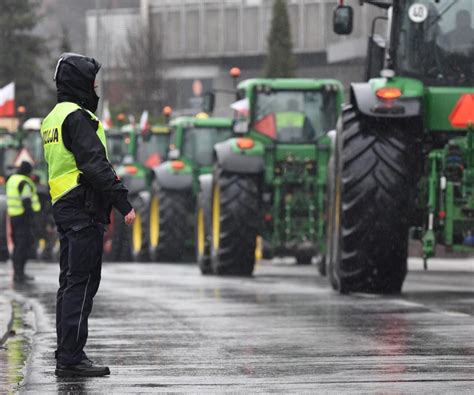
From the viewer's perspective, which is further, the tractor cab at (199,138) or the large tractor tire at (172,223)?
the tractor cab at (199,138)

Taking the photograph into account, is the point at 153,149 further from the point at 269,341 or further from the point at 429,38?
the point at 269,341

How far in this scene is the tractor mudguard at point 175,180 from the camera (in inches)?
1227

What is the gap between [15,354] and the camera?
37.6ft

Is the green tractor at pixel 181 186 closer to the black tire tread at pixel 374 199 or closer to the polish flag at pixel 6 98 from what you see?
the polish flag at pixel 6 98

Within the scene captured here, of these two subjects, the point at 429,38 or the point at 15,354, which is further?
the point at 429,38

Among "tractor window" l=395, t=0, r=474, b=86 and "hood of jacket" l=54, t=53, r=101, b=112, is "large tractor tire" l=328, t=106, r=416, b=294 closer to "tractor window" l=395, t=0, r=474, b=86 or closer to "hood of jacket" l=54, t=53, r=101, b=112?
"tractor window" l=395, t=0, r=474, b=86

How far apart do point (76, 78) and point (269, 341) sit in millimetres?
2661

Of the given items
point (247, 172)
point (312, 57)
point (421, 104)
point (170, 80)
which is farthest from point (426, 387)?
point (312, 57)

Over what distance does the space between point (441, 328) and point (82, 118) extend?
12.1ft

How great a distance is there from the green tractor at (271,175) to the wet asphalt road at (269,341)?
11.0 feet

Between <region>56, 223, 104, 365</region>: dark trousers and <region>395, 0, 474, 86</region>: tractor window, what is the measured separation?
24.4ft

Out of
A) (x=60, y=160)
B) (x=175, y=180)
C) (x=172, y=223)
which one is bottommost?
(x=172, y=223)

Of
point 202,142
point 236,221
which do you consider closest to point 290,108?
point 236,221

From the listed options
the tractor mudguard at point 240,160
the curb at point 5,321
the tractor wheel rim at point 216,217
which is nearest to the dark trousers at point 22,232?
the tractor wheel rim at point 216,217
